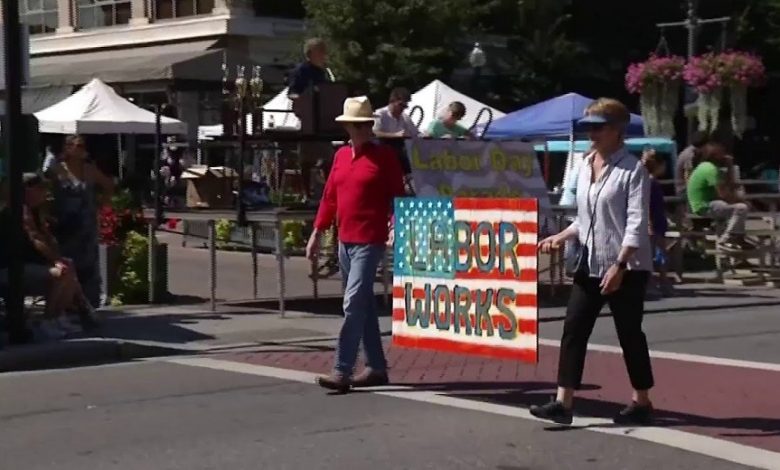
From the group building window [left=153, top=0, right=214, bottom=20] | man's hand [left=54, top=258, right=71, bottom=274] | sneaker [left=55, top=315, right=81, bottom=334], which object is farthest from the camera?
building window [left=153, top=0, right=214, bottom=20]

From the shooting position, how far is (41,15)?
40.1 meters

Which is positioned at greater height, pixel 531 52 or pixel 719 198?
pixel 531 52

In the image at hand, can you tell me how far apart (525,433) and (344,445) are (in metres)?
1.06

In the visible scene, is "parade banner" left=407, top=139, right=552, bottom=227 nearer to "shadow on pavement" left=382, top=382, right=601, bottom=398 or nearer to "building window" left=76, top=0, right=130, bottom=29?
"shadow on pavement" left=382, top=382, right=601, bottom=398

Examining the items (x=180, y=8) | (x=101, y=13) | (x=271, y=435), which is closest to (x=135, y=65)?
(x=180, y=8)

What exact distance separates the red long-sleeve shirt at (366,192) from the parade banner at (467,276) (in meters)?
0.15

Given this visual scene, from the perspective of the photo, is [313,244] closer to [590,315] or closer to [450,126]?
[590,315]

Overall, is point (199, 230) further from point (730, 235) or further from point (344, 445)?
point (344, 445)

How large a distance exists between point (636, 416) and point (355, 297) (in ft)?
7.02

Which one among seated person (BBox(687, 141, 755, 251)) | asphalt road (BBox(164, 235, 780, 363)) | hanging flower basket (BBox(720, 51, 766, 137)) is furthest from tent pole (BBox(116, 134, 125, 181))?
seated person (BBox(687, 141, 755, 251))

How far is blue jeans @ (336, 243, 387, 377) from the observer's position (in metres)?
9.45

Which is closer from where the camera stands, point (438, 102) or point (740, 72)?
point (438, 102)

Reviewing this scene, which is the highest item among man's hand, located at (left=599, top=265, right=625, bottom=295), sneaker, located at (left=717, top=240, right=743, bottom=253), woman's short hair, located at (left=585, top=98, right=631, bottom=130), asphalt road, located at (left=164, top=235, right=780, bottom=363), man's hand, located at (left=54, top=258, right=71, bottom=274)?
woman's short hair, located at (left=585, top=98, right=631, bottom=130)

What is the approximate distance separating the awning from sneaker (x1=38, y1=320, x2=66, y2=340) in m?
17.5
